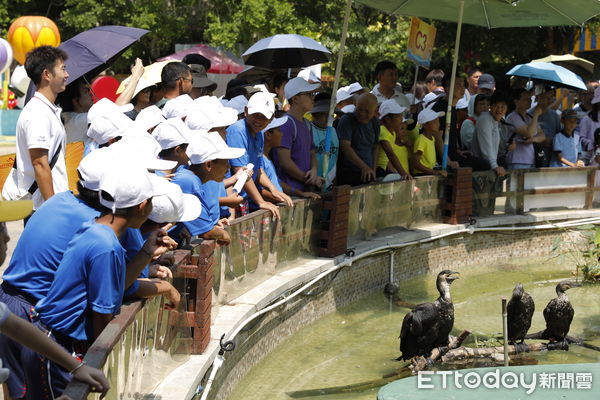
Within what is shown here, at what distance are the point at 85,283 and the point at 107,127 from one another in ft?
7.22

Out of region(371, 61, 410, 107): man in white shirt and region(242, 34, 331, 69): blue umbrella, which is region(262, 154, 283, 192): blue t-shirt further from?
region(371, 61, 410, 107): man in white shirt

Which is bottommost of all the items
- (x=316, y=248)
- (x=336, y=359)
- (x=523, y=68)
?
(x=336, y=359)

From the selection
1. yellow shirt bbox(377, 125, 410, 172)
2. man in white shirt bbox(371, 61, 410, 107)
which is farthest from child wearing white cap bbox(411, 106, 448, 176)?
man in white shirt bbox(371, 61, 410, 107)

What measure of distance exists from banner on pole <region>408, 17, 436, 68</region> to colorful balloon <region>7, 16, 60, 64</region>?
1100 cm

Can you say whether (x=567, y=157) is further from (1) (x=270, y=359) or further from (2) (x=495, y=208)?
(1) (x=270, y=359)

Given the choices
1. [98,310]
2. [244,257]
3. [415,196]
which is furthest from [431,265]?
[98,310]

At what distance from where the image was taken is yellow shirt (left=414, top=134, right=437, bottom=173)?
1156 centimetres

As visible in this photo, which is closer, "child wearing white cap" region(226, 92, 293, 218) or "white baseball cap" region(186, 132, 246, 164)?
"white baseball cap" region(186, 132, 246, 164)

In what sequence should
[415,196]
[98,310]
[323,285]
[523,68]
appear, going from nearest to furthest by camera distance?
[98,310] < [323,285] < [415,196] < [523,68]

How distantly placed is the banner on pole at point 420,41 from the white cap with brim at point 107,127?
7.14m

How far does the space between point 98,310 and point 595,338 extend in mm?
6947

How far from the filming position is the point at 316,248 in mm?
9406

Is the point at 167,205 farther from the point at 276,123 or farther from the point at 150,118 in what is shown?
the point at 276,123

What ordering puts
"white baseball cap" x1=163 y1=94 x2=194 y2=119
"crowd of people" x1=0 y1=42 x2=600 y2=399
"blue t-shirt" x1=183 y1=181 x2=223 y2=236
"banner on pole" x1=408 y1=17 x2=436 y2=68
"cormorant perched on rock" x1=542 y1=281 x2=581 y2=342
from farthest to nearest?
"banner on pole" x1=408 y1=17 x2=436 y2=68 < "cormorant perched on rock" x1=542 y1=281 x2=581 y2=342 < "white baseball cap" x1=163 y1=94 x2=194 y2=119 < "blue t-shirt" x1=183 y1=181 x2=223 y2=236 < "crowd of people" x1=0 y1=42 x2=600 y2=399
